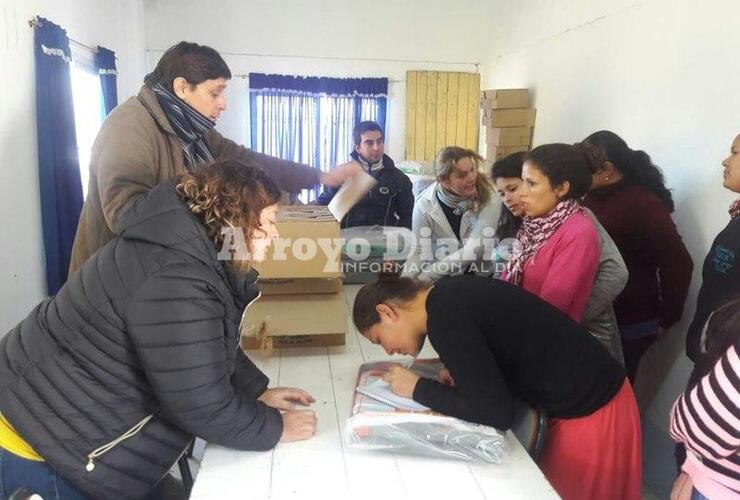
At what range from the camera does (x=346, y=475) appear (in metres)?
1.05

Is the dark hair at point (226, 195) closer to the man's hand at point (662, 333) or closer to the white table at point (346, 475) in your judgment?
the white table at point (346, 475)

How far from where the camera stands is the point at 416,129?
4906 millimetres

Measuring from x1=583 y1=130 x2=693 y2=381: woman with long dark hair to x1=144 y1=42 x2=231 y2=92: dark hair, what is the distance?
1.39 meters

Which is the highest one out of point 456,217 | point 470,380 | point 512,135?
point 512,135

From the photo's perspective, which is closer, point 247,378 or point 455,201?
point 247,378

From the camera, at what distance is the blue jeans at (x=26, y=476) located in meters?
1.00

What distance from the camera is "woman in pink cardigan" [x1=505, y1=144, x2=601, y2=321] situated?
4.98 ft

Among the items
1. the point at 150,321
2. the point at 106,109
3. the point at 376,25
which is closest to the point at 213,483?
the point at 150,321

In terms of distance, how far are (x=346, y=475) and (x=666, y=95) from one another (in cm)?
202

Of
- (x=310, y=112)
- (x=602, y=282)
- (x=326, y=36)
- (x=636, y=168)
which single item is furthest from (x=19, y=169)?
(x=326, y=36)

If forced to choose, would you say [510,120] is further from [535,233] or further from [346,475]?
[346,475]

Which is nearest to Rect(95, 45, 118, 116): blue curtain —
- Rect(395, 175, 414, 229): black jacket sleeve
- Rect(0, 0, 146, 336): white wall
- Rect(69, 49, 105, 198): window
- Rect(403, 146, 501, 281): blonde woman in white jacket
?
Rect(69, 49, 105, 198): window

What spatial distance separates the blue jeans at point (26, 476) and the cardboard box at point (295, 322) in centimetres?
65

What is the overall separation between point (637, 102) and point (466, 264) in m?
1.12
